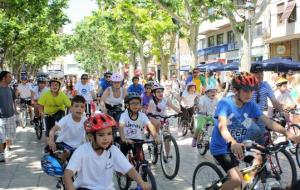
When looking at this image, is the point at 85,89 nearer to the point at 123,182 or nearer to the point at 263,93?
the point at 263,93

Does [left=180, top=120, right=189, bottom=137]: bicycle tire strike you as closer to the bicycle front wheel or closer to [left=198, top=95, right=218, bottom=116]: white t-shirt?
[left=198, top=95, right=218, bottom=116]: white t-shirt

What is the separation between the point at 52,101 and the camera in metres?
10.1

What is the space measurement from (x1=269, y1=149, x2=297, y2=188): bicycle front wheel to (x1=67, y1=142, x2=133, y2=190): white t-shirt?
2.53 meters

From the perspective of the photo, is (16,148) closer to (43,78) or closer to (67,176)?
(43,78)

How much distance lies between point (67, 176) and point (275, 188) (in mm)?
1800

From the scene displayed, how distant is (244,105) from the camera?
5.06 meters

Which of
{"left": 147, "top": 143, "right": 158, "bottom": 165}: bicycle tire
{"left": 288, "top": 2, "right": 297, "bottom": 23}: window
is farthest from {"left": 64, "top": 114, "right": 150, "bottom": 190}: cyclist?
{"left": 288, "top": 2, "right": 297, "bottom": 23}: window

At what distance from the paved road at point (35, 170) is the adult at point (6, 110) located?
508mm

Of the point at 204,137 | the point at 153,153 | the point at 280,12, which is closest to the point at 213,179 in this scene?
the point at 153,153

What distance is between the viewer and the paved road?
7.66 metres

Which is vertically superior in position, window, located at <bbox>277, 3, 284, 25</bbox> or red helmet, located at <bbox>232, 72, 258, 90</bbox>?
window, located at <bbox>277, 3, 284, 25</bbox>

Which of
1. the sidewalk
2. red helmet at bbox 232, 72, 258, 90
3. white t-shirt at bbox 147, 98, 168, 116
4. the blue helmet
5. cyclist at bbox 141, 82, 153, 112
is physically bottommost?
the sidewalk

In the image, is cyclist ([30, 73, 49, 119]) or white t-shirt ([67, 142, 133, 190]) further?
cyclist ([30, 73, 49, 119])

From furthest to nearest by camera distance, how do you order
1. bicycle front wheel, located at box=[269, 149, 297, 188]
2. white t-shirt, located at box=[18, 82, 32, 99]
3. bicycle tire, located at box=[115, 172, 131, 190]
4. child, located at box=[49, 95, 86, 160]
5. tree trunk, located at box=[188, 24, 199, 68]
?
tree trunk, located at box=[188, 24, 199, 68], white t-shirt, located at box=[18, 82, 32, 99], bicycle tire, located at box=[115, 172, 131, 190], child, located at box=[49, 95, 86, 160], bicycle front wheel, located at box=[269, 149, 297, 188]
